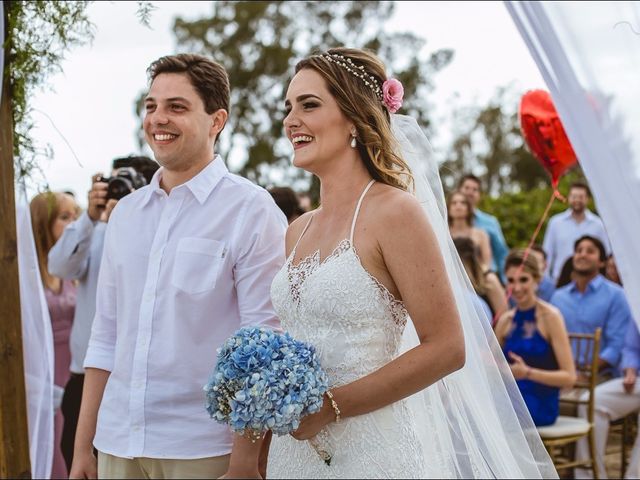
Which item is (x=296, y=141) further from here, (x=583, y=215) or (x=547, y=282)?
(x=583, y=215)

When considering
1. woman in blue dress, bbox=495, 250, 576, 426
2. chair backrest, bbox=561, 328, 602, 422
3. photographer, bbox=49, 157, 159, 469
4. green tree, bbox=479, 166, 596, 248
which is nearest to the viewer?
photographer, bbox=49, 157, 159, 469

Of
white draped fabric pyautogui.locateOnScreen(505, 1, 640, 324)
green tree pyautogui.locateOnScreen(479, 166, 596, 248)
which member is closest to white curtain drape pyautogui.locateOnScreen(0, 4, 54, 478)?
white draped fabric pyautogui.locateOnScreen(505, 1, 640, 324)

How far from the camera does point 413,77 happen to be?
27188mm

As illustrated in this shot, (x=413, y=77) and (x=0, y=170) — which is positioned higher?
(x=413, y=77)

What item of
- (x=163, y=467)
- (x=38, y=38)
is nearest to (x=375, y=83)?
(x=163, y=467)

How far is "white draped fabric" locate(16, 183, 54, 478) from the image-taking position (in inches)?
160

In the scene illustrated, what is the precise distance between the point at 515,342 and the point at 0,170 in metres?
3.54

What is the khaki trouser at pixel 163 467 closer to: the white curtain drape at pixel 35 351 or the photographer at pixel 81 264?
the white curtain drape at pixel 35 351

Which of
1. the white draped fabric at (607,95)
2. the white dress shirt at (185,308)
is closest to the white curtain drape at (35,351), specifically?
the white dress shirt at (185,308)

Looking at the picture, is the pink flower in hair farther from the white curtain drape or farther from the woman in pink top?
the woman in pink top

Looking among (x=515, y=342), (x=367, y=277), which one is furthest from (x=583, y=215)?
(x=367, y=277)

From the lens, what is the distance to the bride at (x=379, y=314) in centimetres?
248

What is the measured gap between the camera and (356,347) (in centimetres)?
262

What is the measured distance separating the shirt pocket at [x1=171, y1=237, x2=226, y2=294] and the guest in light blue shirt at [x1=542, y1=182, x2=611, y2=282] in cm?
661
